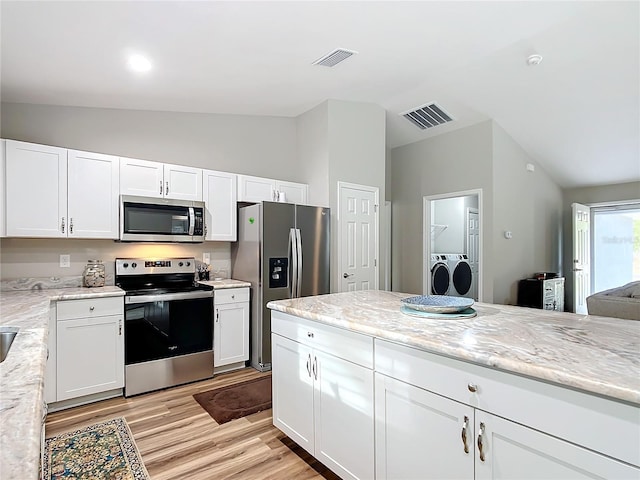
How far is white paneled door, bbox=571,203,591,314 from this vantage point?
239 inches

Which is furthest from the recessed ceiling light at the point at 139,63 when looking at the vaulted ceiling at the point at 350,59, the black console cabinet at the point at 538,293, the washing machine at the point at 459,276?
the black console cabinet at the point at 538,293

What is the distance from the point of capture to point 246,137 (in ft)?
14.7

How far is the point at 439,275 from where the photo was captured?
613 cm

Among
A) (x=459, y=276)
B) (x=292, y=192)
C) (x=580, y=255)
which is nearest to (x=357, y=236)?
(x=292, y=192)

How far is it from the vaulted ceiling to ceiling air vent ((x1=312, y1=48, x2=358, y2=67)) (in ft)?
0.29

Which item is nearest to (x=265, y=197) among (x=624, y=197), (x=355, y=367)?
(x=355, y=367)

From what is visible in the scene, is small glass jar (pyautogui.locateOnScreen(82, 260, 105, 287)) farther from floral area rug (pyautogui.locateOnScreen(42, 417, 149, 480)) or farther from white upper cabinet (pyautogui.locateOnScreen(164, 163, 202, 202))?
floral area rug (pyautogui.locateOnScreen(42, 417, 149, 480))

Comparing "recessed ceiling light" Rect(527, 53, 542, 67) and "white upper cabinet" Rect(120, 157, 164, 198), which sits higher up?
"recessed ceiling light" Rect(527, 53, 542, 67)

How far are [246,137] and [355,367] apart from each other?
3457 millimetres

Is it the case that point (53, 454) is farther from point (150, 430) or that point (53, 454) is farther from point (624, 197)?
point (624, 197)

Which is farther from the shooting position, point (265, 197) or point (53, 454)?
point (265, 197)

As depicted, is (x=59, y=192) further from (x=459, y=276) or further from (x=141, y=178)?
(x=459, y=276)

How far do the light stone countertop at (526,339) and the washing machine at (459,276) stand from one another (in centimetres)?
442

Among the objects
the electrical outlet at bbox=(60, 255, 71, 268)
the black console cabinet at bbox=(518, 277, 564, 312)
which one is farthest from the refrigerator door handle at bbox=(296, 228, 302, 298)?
the black console cabinet at bbox=(518, 277, 564, 312)
